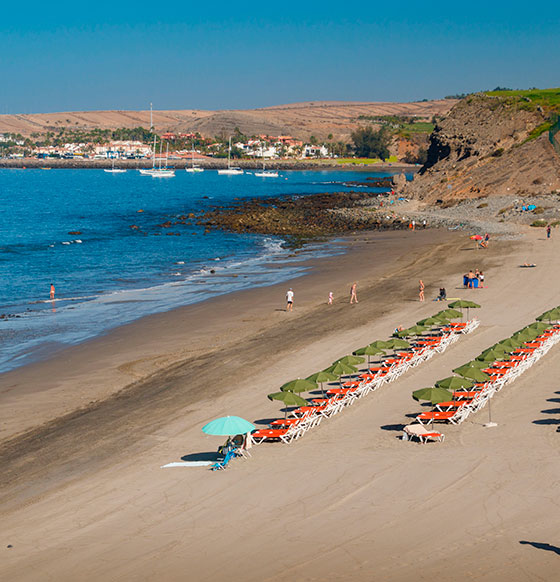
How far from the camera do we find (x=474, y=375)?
20641 millimetres

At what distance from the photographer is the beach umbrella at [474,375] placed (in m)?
20.6

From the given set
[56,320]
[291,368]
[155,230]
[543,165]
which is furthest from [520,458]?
[543,165]

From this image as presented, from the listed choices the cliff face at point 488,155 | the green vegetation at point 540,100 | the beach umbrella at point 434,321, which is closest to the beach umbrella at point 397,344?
the beach umbrella at point 434,321

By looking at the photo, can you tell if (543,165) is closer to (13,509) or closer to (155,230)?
(155,230)

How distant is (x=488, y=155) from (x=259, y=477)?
8709cm

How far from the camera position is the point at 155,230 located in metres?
77.8

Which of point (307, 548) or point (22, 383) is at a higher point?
point (307, 548)

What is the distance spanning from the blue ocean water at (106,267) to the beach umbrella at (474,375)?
16285mm

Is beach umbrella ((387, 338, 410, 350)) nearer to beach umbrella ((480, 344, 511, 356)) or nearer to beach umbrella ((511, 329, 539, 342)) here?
beach umbrella ((480, 344, 511, 356))

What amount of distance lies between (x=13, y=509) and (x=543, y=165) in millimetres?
80539

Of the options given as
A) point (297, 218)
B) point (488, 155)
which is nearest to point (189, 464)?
point (297, 218)

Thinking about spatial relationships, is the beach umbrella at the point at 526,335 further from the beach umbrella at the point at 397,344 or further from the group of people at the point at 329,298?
the group of people at the point at 329,298

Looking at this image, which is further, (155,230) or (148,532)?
(155,230)

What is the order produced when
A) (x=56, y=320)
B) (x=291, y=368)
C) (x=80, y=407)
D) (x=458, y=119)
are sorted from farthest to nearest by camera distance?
(x=458, y=119), (x=56, y=320), (x=291, y=368), (x=80, y=407)
